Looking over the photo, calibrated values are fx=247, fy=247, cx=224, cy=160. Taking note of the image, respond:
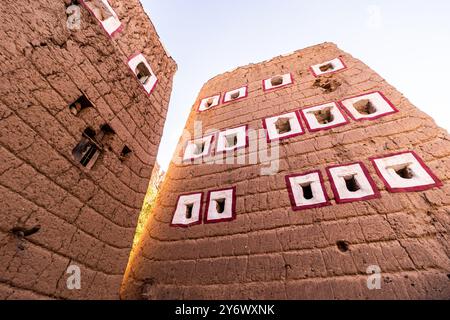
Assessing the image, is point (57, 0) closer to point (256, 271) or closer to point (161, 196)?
point (161, 196)

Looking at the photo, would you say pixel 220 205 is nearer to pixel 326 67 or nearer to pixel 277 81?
pixel 277 81

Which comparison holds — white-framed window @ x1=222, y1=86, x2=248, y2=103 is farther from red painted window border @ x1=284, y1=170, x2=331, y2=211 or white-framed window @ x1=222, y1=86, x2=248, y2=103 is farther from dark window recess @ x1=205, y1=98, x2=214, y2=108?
red painted window border @ x1=284, y1=170, x2=331, y2=211

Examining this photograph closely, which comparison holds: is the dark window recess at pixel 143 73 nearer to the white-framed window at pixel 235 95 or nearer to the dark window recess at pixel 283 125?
the white-framed window at pixel 235 95

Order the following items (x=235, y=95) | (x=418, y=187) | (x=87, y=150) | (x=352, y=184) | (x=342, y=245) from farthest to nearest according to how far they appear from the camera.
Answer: (x=235, y=95)
(x=352, y=184)
(x=87, y=150)
(x=418, y=187)
(x=342, y=245)

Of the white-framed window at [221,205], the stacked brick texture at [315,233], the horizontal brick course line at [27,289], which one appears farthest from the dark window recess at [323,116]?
the horizontal brick course line at [27,289]

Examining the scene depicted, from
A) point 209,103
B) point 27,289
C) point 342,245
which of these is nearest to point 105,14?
point 209,103

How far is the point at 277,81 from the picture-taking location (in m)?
6.90

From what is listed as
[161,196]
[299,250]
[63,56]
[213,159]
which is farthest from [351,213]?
[63,56]

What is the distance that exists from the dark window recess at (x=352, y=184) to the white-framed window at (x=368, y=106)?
1366 millimetres

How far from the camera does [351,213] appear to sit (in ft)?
11.6

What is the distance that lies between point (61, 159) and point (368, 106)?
17.7 feet

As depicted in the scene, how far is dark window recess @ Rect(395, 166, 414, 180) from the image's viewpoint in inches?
145

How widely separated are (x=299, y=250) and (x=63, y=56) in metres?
4.27

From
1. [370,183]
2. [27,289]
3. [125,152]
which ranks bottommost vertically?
[27,289]
